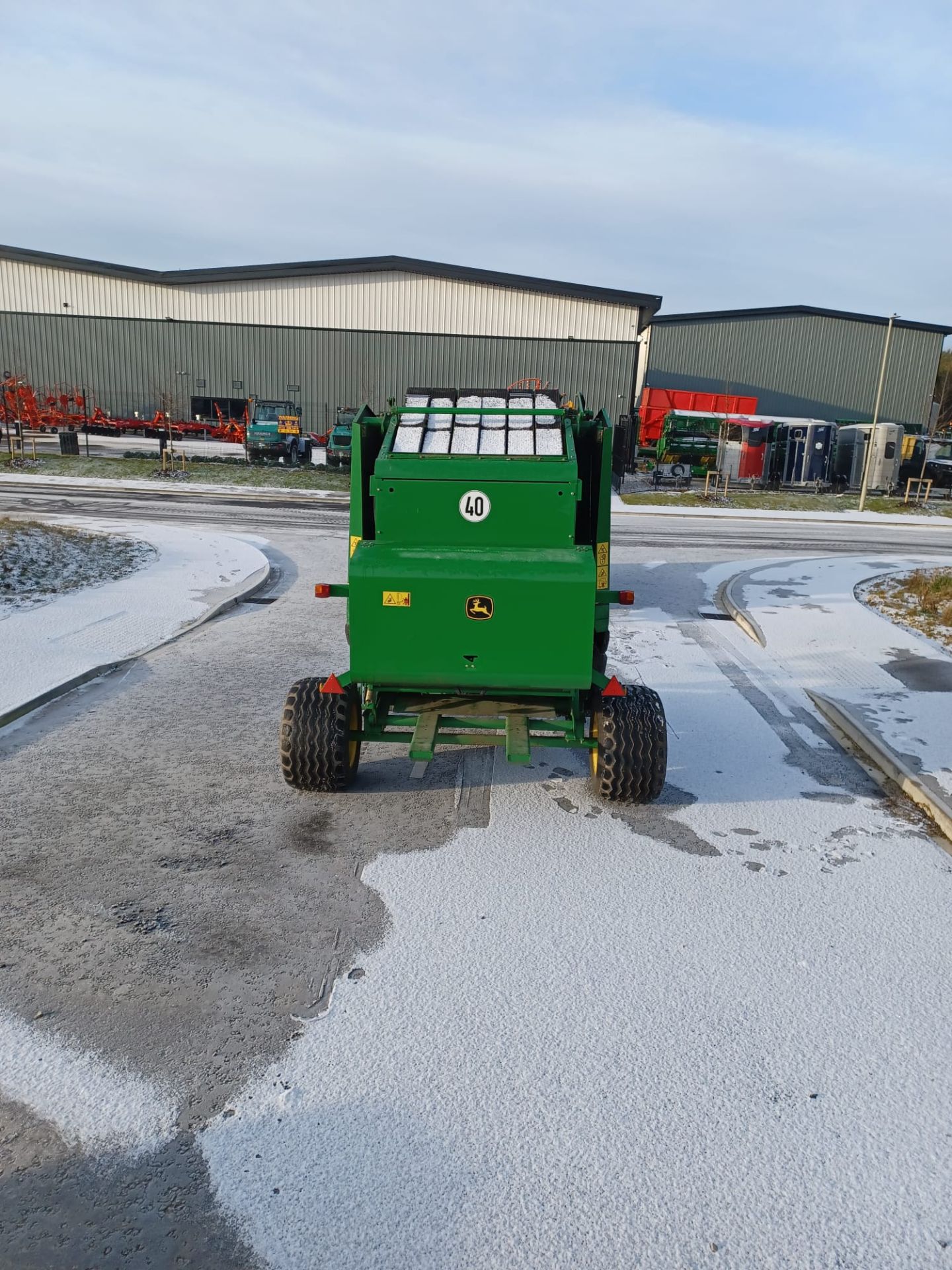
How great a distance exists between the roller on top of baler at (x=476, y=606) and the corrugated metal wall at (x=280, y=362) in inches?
1544

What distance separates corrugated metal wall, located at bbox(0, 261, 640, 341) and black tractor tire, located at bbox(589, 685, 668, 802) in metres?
41.9

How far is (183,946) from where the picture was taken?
423 cm

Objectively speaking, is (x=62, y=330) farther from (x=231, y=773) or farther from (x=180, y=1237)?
(x=180, y=1237)

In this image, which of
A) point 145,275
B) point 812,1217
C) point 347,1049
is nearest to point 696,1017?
point 812,1217

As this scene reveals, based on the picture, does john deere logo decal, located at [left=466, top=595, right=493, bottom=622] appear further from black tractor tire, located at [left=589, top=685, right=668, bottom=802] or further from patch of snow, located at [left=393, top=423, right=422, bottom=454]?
patch of snow, located at [left=393, top=423, right=422, bottom=454]

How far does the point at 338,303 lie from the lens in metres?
45.5

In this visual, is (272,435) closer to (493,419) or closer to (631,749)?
(493,419)

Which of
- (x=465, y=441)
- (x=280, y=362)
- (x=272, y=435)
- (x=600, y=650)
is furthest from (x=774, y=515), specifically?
(x=280, y=362)

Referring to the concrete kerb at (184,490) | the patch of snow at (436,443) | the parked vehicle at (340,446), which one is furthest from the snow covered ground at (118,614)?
the parked vehicle at (340,446)

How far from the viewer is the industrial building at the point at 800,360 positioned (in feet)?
169

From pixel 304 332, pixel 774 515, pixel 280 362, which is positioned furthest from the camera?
pixel 280 362

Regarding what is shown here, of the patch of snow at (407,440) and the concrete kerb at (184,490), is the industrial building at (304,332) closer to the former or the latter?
the concrete kerb at (184,490)

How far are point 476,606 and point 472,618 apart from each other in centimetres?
8

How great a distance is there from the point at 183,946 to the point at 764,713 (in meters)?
5.58
